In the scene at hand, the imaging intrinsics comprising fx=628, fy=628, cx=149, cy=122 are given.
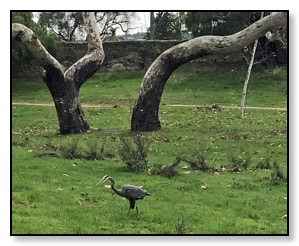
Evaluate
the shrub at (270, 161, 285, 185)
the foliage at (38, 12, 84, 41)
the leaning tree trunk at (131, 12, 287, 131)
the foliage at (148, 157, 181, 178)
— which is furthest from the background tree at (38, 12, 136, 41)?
the shrub at (270, 161, 285, 185)

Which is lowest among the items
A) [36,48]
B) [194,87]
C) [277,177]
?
[277,177]

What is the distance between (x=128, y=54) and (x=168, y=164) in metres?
5.93

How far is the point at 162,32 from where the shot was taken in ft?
39.7

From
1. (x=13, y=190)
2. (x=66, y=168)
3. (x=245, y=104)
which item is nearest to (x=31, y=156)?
(x=66, y=168)

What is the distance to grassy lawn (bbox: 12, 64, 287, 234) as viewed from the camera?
6.38 m

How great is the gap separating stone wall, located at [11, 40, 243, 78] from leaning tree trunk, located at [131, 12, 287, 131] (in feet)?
4.09

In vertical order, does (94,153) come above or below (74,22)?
below

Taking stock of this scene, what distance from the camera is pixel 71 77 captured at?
11.8 meters

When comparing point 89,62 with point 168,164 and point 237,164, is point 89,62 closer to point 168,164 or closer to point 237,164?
point 168,164

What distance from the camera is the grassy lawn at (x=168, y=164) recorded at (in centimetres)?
638

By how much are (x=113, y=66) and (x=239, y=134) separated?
4.13 m

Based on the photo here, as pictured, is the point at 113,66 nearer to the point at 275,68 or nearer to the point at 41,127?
the point at 41,127

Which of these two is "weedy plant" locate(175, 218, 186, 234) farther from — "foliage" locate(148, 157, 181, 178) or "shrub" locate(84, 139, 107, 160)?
"shrub" locate(84, 139, 107, 160)

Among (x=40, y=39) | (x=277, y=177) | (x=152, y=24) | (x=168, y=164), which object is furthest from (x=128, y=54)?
(x=277, y=177)
